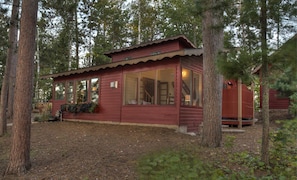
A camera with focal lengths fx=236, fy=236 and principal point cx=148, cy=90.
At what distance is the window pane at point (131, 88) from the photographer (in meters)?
8.91

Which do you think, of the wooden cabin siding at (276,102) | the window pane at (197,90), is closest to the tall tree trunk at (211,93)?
the window pane at (197,90)

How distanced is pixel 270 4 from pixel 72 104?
9.47m

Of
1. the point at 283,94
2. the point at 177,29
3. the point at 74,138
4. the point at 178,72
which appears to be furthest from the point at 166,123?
the point at 177,29

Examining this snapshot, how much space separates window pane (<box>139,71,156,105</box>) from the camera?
8.36m

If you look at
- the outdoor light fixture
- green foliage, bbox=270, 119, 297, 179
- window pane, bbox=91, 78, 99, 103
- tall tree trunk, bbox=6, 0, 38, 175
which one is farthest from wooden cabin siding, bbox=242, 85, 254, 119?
tall tree trunk, bbox=6, 0, 38, 175

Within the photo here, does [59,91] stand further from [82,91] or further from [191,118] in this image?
[191,118]

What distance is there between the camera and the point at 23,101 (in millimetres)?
4180

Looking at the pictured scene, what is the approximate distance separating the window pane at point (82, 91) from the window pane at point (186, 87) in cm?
495

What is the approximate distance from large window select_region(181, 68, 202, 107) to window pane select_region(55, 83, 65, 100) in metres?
6.83

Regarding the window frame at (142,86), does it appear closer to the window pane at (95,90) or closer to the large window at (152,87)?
the large window at (152,87)

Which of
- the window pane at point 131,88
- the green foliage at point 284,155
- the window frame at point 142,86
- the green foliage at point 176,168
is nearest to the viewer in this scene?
the green foliage at point 284,155

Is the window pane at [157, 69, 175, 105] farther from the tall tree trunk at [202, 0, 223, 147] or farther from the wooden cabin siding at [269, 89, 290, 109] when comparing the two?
the wooden cabin siding at [269, 89, 290, 109]

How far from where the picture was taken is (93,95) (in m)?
10.5

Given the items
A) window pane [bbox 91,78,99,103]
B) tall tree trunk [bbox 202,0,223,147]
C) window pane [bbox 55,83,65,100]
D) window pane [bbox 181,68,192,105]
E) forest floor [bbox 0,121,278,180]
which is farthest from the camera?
window pane [bbox 55,83,65,100]
